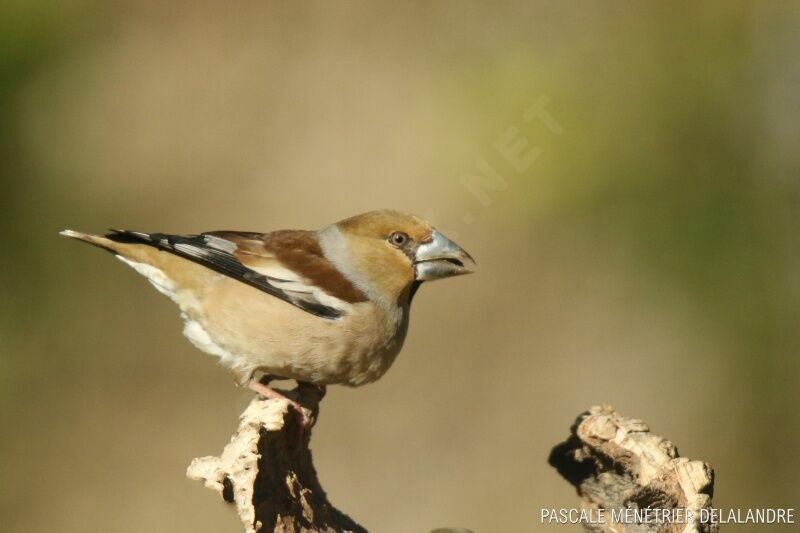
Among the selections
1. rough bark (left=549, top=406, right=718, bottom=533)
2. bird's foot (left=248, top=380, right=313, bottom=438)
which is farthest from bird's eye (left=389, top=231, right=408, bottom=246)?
rough bark (left=549, top=406, right=718, bottom=533)

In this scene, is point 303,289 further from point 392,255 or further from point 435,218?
point 435,218

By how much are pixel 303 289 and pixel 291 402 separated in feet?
3.18

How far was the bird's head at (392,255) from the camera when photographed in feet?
15.1

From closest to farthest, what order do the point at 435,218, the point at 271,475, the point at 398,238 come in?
the point at 271,475, the point at 398,238, the point at 435,218

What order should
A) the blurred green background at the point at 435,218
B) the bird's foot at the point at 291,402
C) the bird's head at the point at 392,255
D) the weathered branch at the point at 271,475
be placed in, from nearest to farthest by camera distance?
1. the weathered branch at the point at 271,475
2. the bird's foot at the point at 291,402
3. the bird's head at the point at 392,255
4. the blurred green background at the point at 435,218

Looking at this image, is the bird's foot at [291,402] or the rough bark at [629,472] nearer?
the rough bark at [629,472]

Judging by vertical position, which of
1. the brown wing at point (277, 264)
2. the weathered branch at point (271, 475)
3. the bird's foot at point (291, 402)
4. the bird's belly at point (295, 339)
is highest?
the brown wing at point (277, 264)

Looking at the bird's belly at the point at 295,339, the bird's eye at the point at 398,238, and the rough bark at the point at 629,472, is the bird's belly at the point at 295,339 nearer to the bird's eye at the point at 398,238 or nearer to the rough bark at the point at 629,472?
the bird's eye at the point at 398,238

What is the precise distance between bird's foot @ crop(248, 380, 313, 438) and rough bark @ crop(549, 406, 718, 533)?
1030 mm

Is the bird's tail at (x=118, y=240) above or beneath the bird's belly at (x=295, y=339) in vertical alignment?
above

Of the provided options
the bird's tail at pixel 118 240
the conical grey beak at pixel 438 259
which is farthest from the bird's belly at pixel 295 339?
the bird's tail at pixel 118 240

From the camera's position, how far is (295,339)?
14.2ft

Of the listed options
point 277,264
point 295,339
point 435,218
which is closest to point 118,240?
point 277,264

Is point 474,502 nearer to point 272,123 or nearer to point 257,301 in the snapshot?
point 257,301
